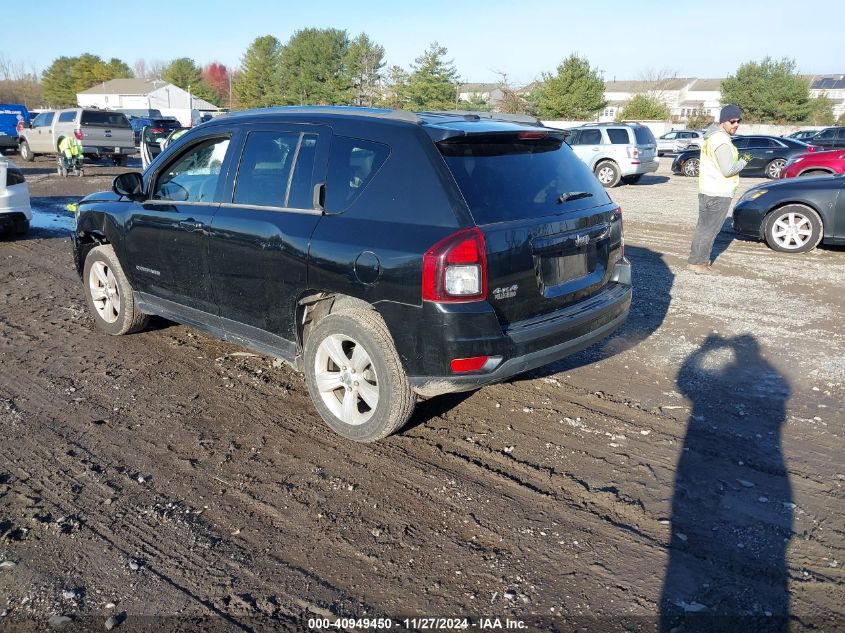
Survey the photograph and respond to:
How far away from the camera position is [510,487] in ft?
11.7

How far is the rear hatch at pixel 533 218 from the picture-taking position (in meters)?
3.59

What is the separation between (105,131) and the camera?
75.9 ft

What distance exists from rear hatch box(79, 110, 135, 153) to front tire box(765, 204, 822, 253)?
21.1 meters

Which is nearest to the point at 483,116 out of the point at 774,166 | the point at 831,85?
the point at 774,166

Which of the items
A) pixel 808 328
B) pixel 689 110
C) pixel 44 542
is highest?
pixel 689 110

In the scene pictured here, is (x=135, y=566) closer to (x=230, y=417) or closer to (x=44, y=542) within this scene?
(x=44, y=542)

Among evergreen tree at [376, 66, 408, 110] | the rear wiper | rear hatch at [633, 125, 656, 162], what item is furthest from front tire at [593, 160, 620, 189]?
evergreen tree at [376, 66, 408, 110]

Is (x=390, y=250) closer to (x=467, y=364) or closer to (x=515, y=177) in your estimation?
(x=467, y=364)

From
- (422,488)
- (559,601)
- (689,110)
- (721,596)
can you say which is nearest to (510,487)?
(422,488)

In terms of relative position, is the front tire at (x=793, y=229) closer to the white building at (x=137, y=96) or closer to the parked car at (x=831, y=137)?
the parked car at (x=831, y=137)

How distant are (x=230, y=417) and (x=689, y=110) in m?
102

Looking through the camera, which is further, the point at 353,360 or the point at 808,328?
the point at 808,328

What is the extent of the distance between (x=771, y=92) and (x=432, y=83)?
29112 mm

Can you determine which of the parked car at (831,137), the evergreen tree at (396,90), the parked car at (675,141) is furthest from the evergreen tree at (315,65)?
the parked car at (831,137)
